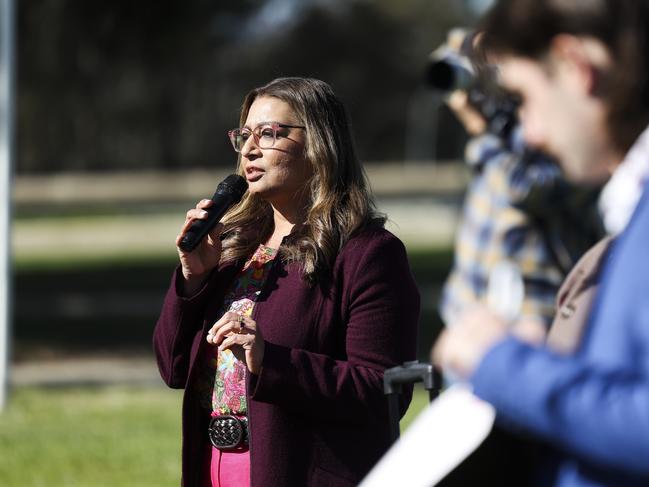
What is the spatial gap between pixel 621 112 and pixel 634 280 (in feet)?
0.79

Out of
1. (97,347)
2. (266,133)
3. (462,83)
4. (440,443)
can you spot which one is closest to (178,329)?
(266,133)

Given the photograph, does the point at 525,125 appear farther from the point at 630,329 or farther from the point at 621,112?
the point at 630,329

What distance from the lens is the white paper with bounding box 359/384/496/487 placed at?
1.77 meters

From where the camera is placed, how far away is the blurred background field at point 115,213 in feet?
24.4

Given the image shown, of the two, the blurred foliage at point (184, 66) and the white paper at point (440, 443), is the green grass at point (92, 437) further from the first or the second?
the white paper at point (440, 443)

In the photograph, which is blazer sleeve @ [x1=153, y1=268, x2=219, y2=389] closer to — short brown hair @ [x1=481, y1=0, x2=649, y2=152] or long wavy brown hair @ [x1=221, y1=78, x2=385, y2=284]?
long wavy brown hair @ [x1=221, y1=78, x2=385, y2=284]

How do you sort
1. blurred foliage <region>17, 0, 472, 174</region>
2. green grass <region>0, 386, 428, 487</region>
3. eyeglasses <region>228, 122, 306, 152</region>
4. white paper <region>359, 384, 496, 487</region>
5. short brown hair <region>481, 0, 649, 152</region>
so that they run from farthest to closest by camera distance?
blurred foliage <region>17, 0, 472, 174</region>, green grass <region>0, 386, 428, 487</region>, eyeglasses <region>228, 122, 306, 152</region>, white paper <region>359, 384, 496, 487</region>, short brown hair <region>481, 0, 649, 152</region>

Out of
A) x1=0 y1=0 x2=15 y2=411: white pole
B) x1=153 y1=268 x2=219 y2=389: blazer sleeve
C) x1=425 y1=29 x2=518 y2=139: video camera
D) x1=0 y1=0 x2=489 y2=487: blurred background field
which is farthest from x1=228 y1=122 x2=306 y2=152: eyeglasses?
x1=0 y1=0 x2=15 y2=411: white pole

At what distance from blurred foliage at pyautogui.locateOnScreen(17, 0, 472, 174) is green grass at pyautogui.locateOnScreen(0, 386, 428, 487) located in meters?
2.19

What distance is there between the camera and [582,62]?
5.33 feet

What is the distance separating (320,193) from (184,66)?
1297 cm

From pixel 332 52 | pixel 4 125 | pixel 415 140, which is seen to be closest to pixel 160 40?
pixel 4 125

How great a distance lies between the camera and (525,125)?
1721 millimetres

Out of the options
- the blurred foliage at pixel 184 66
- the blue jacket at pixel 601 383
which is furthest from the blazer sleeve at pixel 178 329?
the blue jacket at pixel 601 383
